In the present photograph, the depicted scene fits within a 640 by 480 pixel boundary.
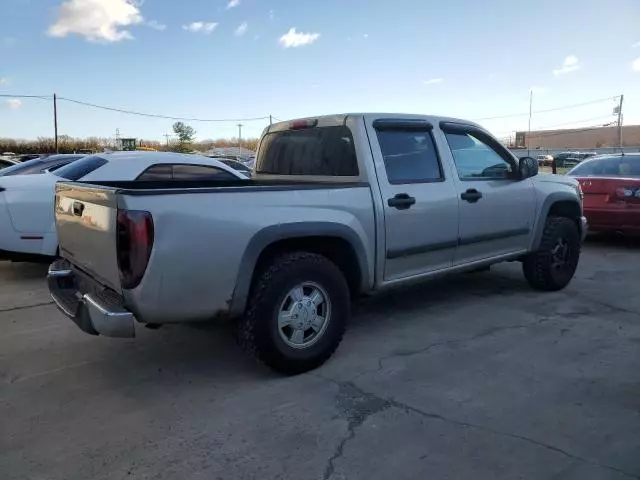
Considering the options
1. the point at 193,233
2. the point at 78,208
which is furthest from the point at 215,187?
the point at 78,208

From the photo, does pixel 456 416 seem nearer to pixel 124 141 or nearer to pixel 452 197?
pixel 452 197

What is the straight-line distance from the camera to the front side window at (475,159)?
5.10m

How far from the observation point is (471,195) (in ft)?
16.6

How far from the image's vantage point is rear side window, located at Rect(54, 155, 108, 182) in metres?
6.58

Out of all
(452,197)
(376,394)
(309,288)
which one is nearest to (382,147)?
(452,197)

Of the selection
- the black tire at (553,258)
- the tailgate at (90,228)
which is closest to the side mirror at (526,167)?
the black tire at (553,258)

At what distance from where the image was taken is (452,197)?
4.87 metres

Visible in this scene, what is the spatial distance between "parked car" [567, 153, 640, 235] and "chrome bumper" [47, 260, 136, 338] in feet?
25.4

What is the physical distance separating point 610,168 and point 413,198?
6397mm

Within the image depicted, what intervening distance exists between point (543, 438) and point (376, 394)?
1.02 m

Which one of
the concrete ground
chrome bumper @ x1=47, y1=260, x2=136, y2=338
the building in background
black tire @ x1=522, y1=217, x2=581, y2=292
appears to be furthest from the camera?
the building in background

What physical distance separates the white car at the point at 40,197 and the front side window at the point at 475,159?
2.65 metres

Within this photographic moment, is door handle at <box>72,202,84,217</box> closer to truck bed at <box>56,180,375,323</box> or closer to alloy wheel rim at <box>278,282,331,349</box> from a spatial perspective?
truck bed at <box>56,180,375,323</box>

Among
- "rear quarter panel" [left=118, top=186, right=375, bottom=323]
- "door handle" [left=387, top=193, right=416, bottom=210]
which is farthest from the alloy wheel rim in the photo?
"door handle" [left=387, top=193, right=416, bottom=210]
